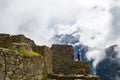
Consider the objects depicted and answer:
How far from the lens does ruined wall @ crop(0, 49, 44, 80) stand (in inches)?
464

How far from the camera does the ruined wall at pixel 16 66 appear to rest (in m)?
11.8

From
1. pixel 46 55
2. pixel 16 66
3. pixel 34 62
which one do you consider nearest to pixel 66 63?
pixel 46 55

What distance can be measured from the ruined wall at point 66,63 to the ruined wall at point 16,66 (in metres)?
14.2

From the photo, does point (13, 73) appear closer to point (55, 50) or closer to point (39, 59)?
point (39, 59)

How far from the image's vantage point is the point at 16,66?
41.5ft

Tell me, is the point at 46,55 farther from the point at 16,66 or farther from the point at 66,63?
the point at 16,66

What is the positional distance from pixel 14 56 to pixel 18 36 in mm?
10192

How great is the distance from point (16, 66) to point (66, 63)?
57.4 feet

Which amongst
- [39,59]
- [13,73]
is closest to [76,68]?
[39,59]

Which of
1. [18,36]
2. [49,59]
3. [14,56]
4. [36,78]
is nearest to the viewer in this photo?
[14,56]

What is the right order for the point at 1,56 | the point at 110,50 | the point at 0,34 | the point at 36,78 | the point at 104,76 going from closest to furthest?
the point at 1,56, the point at 36,78, the point at 0,34, the point at 104,76, the point at 110,50

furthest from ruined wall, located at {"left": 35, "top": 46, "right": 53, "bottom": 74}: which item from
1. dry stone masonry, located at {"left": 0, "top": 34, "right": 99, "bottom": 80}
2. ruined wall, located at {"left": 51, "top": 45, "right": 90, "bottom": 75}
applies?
ruined wall, located at {"left": 51, "top": 45, "right": 90, "bottom": 75}

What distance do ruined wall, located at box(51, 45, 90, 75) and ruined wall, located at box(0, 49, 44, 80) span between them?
559 inches

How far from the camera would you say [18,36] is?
887 inches
